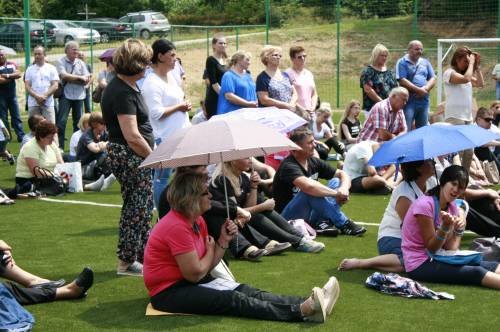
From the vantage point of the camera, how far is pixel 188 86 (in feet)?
97.0

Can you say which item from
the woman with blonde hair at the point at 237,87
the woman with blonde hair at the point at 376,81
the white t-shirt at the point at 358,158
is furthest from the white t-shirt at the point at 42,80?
the white t-shirt at the point at 358,158

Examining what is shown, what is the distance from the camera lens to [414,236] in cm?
661

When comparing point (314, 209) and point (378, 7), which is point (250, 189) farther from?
point (378, 7)

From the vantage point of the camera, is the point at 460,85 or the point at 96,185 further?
the point at 96,185

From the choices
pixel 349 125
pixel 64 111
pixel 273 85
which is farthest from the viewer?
pixel 64 111

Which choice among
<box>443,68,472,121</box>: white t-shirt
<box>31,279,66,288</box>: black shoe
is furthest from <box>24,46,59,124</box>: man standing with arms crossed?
<box>31,279,66,288</box>: black shoe

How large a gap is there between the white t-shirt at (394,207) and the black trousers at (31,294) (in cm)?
262

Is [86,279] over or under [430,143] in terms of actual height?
under

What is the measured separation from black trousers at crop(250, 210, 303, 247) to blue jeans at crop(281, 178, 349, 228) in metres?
0.57

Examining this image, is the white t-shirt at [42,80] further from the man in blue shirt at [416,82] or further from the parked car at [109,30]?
the parked car at [109,30]

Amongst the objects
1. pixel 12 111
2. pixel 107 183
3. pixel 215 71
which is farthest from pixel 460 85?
pixel 12 111

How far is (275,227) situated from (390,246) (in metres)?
1.26

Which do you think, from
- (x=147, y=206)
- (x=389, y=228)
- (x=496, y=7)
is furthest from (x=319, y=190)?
(x=496, y=7)

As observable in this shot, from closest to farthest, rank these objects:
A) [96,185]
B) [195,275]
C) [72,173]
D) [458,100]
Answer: [195,275]
[72,173]
[458,100]
[96,185]
